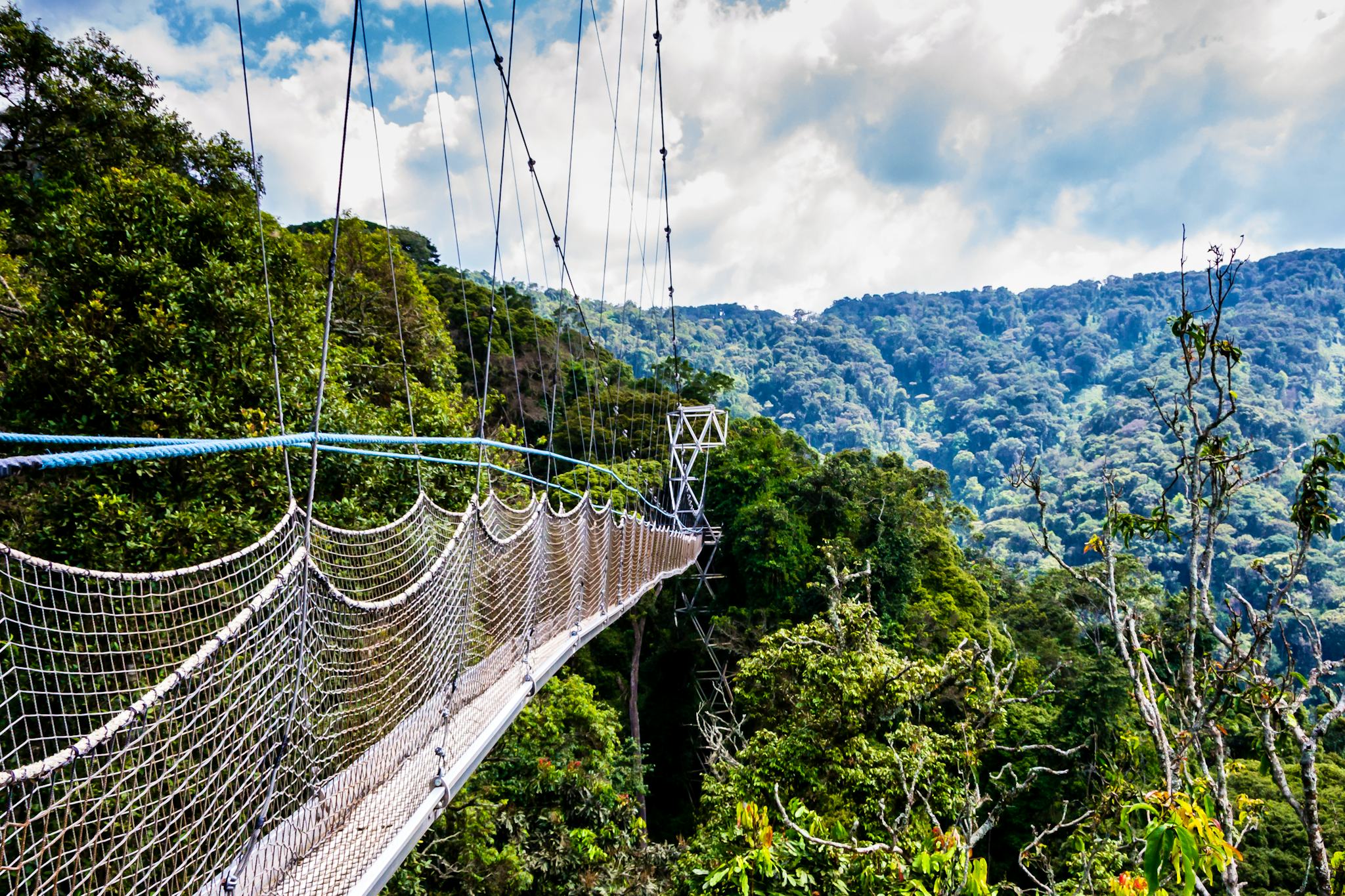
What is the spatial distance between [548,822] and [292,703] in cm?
537

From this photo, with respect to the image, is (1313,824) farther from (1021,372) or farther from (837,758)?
(1021,372)

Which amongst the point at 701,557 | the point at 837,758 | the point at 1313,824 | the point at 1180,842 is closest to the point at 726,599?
the point at 701,557

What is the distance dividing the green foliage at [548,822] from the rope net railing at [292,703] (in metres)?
2.49

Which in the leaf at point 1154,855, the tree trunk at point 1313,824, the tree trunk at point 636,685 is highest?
the leaf at point 1154,855

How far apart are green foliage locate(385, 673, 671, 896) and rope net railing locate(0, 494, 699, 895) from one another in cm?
249

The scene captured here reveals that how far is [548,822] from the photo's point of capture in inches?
247

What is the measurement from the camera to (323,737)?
1651mm

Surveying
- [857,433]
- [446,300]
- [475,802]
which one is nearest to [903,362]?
[857,433]

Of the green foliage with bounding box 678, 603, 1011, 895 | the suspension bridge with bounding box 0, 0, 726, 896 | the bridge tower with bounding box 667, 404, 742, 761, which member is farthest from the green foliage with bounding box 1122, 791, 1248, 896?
the bridge tower with bounding box 667, 404, 742, 761

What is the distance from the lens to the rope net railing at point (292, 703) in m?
1.21

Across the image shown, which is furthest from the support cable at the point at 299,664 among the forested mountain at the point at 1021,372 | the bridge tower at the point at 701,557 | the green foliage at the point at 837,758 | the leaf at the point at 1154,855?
the forested mountain at the point at 1021,372

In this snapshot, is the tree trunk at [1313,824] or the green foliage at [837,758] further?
the green foliage at [837,758]

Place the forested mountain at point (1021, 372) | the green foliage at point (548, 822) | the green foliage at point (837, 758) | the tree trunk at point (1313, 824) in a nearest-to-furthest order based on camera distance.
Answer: the tree trunk at point (1313, 824) → the green foliage at point (837, 758) → the green foliage at point (548, 822) → the forested mountain at point (1021, 372)

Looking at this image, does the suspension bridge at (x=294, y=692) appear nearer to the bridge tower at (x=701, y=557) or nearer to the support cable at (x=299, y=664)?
the support cable at (x=299, y=664)
